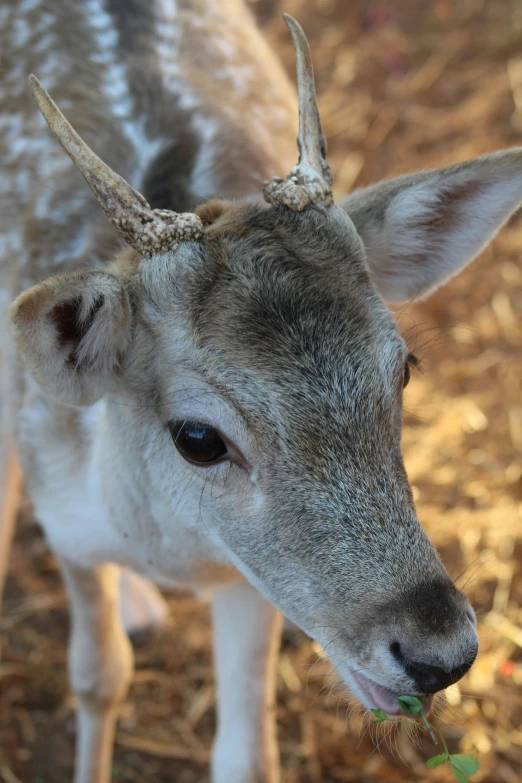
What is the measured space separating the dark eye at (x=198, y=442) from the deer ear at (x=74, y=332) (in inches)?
11.1

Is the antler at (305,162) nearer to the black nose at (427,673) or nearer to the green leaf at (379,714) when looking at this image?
the black nose at (427,673)

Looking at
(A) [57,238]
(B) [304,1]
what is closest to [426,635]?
(A) [57,238]

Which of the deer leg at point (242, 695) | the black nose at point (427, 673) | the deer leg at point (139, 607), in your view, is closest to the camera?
the black nose at point (427, 673)

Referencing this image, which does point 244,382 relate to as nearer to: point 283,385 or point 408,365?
point 283,385

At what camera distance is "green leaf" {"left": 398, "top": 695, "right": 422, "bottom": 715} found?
2.21 metres

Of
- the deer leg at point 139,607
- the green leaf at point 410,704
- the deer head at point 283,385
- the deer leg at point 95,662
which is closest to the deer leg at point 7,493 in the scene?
the deer leg at point 139,607

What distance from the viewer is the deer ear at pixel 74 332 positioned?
2.37 meters

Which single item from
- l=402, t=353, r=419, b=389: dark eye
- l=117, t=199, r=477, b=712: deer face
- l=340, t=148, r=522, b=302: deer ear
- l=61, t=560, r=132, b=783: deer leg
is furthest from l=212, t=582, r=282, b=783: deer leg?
l=340, t=148, r=522, b=302: deer ear

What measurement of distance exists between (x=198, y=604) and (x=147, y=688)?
0.55 meters

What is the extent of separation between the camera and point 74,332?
2.56 meters

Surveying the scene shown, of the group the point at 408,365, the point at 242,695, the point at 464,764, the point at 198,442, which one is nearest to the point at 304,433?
the point at 198,442

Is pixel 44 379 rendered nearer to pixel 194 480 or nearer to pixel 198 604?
pixel 194 480

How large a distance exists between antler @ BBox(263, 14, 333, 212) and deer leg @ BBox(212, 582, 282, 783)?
5.32 feet

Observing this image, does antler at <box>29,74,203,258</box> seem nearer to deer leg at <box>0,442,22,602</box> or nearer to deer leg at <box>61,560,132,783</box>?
deer leg at <box>61,560,132,783</box>
